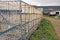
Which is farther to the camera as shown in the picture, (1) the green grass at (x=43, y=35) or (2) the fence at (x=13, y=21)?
(1) the green grass at (x=43, y=35)

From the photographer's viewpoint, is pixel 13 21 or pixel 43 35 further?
pixel 43 35

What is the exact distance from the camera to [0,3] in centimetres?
969

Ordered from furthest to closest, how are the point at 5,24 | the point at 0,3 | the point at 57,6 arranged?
the point at 57,6 < the point at 0,3 < the point at 5,24

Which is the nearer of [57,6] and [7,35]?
[7,35]

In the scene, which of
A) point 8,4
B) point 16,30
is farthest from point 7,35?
point 8,4

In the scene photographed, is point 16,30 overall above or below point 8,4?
below

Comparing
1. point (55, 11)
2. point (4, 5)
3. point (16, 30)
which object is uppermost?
point (4, 5)

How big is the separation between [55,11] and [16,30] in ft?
94.9

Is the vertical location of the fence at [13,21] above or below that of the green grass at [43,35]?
above

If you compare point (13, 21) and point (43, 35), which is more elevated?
point (13, 21)

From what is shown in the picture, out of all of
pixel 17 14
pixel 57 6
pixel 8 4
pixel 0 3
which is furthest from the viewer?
pixel 57 6

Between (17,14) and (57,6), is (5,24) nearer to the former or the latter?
(17,14)

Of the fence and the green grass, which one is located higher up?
the fence

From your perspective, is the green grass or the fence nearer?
the fence
